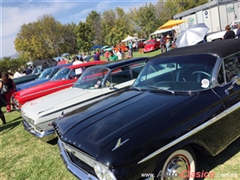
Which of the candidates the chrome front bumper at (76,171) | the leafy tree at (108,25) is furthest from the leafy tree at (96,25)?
the chrome front bumper at (76,171)

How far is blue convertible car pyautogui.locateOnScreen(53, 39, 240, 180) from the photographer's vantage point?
2.12 m

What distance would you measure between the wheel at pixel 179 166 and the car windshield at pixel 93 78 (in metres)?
3.28

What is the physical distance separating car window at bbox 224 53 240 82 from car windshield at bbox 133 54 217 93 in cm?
27

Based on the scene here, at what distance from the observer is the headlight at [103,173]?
2.01m

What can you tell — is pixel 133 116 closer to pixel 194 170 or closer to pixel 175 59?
pixel 194 170

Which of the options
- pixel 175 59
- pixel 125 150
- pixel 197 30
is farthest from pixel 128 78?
pixel 197 30

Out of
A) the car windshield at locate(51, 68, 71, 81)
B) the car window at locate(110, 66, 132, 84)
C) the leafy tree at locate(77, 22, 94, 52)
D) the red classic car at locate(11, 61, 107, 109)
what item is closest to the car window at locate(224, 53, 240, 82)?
the car window at locate(110, 66, 132, 84)

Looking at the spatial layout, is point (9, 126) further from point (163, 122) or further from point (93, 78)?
point (163, 122)

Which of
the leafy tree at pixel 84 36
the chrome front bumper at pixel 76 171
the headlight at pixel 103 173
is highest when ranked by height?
the leafy tree at pixel 84 36

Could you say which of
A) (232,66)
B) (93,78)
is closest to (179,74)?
(232,66)

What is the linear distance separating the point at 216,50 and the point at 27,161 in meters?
4.16

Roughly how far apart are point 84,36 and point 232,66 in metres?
52.0

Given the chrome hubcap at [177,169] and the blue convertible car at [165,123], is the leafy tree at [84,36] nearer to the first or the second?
the blue convertible car at [165,123]

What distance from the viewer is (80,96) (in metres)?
5.23
